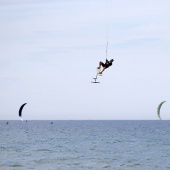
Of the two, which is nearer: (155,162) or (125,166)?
(125,166)

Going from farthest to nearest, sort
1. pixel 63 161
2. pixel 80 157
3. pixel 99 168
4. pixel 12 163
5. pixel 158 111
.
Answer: pixel 158 111 → pixel 80 157 → pixel 63 161 → pixel 12 163 → pixel 99 168

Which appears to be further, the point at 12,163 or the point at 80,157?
the point at 80,157

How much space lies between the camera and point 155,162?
4506 cm

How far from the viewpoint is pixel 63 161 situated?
45438 mm

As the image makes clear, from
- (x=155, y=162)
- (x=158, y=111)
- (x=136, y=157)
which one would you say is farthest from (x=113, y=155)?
(x=158, y=111)

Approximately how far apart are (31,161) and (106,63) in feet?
71.7

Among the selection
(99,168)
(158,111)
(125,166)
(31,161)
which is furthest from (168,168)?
(158,111)

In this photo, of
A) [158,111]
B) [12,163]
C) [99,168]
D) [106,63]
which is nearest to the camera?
[106,63]

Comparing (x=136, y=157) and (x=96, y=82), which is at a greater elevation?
(x=96, y=82)

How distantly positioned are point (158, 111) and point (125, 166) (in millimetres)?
33677

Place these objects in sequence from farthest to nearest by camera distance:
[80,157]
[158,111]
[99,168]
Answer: [158,111] → [80,157] → [99,168]

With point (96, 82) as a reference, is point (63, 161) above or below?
below

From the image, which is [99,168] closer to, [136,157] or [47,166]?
[47,166]

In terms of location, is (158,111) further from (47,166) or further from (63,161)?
(47,166)
